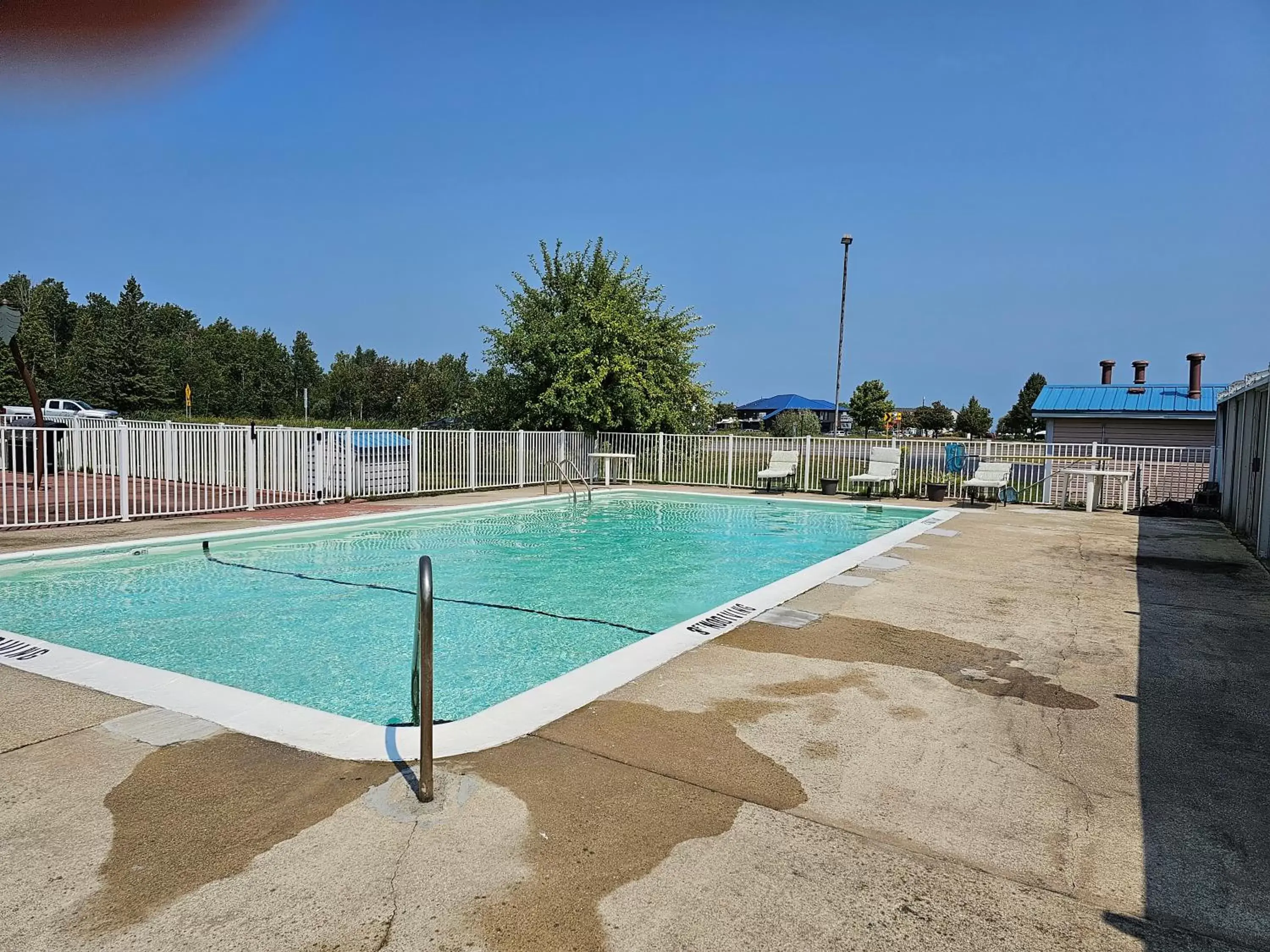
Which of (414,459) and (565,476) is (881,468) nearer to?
(565,476)

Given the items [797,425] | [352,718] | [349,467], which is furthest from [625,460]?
[797,425]

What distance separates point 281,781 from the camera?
2998mm

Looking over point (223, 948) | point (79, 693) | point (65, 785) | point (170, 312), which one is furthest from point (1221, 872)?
point (170, 312)

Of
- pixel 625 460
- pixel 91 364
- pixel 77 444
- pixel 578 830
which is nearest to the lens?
pixel 578 830

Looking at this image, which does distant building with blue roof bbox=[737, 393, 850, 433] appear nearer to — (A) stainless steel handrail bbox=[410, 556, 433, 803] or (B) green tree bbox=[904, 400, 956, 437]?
(B) green tree bbox=[904, 400, 956, 437]

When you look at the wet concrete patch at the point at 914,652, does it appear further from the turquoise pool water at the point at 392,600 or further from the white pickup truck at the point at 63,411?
the white pickup truck at the point at 63,411

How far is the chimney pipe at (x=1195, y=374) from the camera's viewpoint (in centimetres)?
2614

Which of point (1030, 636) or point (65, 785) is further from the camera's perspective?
point (1030, 636)

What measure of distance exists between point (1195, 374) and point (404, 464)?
85.1 feet

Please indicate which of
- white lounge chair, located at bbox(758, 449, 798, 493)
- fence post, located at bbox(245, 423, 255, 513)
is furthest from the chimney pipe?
fence post, located at bbox(245, 423, 255, 513)

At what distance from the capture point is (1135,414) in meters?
26.3

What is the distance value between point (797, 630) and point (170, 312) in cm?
8433

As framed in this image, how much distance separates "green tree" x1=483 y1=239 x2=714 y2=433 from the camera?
1970 centimetres

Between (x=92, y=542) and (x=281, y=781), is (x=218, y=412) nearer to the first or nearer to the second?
(x=92, y=542)
